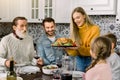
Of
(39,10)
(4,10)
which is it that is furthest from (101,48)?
(4,10)

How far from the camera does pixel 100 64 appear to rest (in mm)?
1892

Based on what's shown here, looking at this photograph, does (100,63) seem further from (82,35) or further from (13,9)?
(13,9)

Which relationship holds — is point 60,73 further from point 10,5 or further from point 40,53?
point 10,5

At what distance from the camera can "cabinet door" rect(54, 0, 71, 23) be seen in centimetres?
453

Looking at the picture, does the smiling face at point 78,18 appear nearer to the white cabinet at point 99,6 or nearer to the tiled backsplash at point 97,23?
the white cabinet at point 99,6

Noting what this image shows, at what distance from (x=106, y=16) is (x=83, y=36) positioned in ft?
6.01

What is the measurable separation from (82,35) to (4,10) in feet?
7.72

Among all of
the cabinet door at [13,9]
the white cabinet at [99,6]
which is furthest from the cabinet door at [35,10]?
the white cabinet at [99,6]

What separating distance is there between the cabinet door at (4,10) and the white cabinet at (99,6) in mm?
1280

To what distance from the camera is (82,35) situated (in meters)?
2.88

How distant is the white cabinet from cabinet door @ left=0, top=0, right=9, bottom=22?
50.4 inches

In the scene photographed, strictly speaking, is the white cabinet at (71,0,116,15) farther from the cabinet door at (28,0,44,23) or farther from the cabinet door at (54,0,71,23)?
the cabinet door at (28,0,44,23)

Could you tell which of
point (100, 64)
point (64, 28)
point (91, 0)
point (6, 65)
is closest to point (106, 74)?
point (100, 64)

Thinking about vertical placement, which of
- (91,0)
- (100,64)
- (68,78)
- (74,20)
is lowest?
(68,78)
